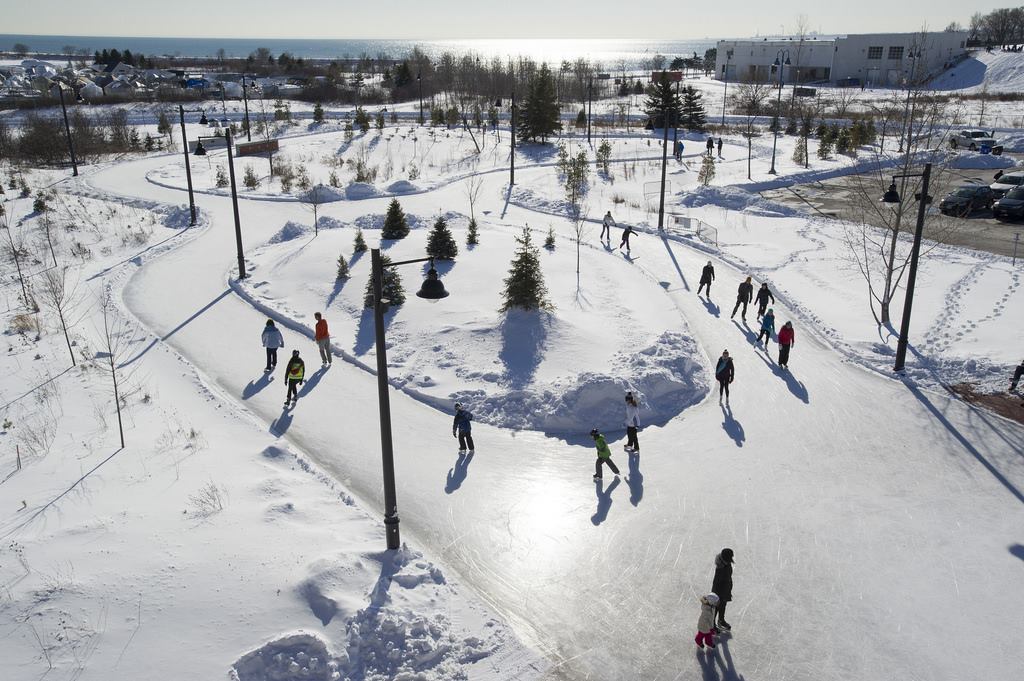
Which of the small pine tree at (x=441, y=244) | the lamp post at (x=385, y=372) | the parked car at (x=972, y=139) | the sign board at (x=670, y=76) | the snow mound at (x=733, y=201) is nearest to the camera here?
the lamp post at (x=385, y=372)

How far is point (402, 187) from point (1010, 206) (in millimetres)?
27459

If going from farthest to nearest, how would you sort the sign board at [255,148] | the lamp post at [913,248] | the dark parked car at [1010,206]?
1. the sign board at [255,148]
2. the dark parked car at [1010,206]
3. the lamp post at [913,248]

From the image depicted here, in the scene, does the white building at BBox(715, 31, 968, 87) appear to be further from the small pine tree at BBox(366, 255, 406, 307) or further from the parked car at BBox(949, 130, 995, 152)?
the small pine tree at BBox(366, 255, 406, 307)

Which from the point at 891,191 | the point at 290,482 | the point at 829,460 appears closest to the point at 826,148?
the point at 891,191

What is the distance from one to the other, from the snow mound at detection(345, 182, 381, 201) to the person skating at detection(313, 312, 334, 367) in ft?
66.1

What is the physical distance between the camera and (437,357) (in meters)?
16.6

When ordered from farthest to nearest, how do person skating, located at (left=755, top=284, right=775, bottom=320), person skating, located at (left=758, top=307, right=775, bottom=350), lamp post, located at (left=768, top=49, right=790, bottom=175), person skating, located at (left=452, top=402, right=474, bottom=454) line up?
lamp post, located at (left=768, top=49, right=790, bottom=175) → person skating, located at (left=755, top=284, right=775, bottom=320) → person skating, located at (left=758, top=307, right=775, bottom=350) → person skating, located at (left=452, top=402, right=474, bottom=454)

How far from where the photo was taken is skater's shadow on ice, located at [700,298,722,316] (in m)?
20.5

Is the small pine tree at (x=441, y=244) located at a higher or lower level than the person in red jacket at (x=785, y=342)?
higher

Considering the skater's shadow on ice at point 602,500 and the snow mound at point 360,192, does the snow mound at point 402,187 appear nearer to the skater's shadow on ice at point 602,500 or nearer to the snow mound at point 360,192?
the snow mound at point 360,192

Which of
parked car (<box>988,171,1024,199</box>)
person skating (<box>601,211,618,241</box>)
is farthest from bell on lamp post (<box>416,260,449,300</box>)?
parked car (<box>988,171,1024,199</box>)

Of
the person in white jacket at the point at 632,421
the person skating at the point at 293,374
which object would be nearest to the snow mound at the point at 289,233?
the person skating at the point at 293,374

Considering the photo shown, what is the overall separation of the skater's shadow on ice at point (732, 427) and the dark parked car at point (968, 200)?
21987 millimetres

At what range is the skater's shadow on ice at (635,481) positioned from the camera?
12.0m
